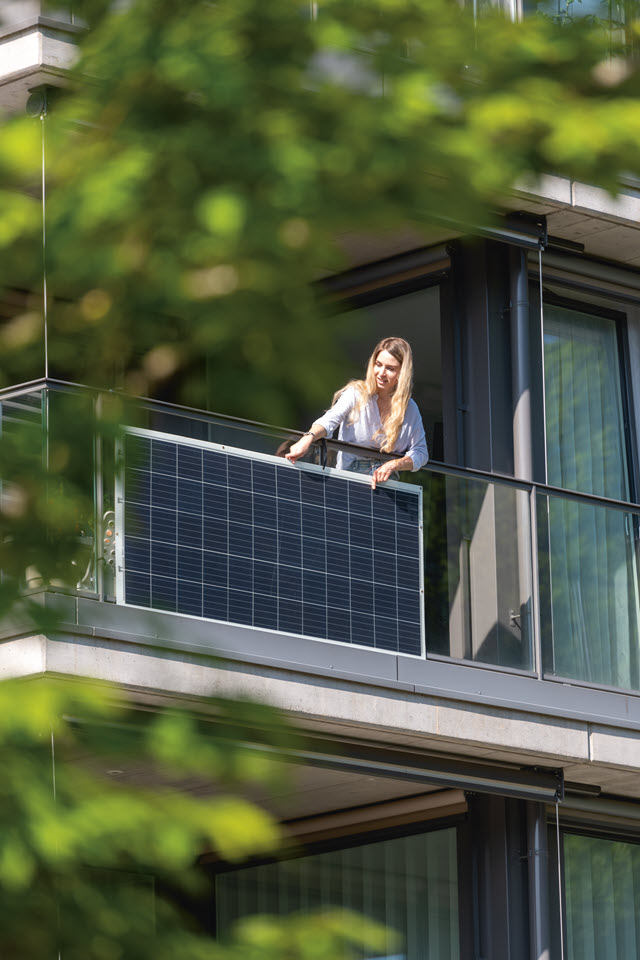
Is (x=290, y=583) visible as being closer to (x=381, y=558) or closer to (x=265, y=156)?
(x=381, y=558)

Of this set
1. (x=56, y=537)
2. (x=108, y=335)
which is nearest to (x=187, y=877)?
(x=56, y=537)

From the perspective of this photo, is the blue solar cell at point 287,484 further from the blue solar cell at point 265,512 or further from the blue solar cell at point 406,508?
the blue solar cell at point 406,508

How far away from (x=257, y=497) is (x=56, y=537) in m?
7.74

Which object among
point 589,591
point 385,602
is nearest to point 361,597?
point 385,602

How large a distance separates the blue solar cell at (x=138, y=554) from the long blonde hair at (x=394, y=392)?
1718 mm

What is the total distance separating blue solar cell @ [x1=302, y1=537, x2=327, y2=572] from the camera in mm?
11016

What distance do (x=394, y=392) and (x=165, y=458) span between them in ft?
5.55

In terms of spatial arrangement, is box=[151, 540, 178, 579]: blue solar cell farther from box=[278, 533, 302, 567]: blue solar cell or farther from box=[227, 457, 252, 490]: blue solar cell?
box=[278, 533, 302, 567]: blue solar cell

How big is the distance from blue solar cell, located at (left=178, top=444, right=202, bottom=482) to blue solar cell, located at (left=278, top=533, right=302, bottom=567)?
26.1 inches

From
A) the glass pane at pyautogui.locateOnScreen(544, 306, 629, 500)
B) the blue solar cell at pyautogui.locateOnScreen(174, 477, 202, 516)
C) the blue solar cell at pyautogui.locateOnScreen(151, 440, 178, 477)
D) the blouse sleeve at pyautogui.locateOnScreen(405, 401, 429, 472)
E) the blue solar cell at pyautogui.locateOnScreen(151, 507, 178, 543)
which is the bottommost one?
the blue solar cell at pyautogui.locateOnScreen(151, 507, 178, 543)

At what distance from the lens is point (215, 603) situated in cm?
1055

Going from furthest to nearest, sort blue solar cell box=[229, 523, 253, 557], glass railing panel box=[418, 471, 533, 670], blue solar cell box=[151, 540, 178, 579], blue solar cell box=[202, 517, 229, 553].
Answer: glass railing panel box=[418, 471, 533, 670]
blue solar cell box=[229, 523, 253, 557]
blue solar cell box=[202, 517, 229, 553]
blue solar cell box=[151, 540, 178, 579]

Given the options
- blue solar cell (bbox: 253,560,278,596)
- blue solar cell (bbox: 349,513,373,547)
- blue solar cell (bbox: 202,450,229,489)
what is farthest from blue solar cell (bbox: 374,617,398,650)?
blue solar cell (bbox: 202,450,229,489)

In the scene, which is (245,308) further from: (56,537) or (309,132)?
(56,537)
